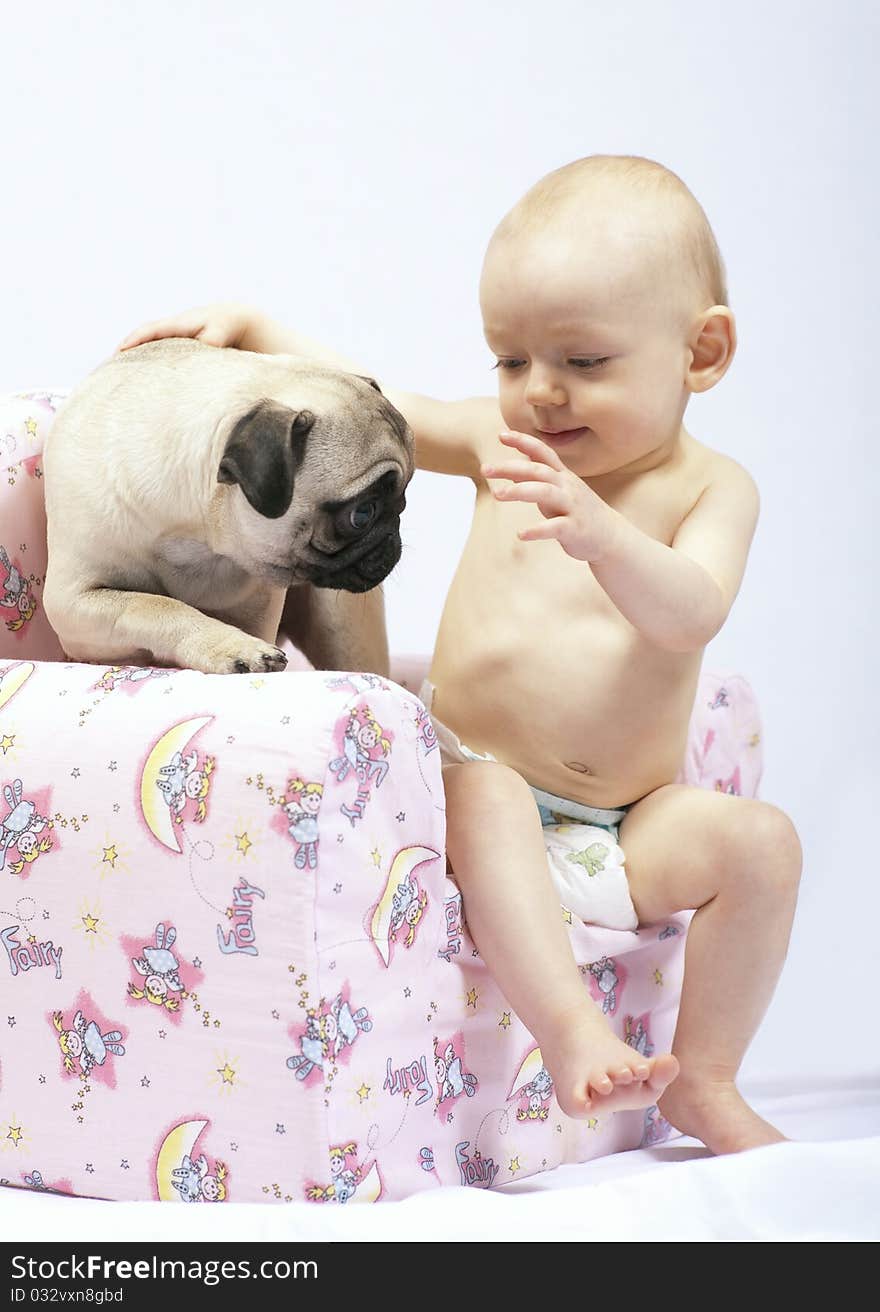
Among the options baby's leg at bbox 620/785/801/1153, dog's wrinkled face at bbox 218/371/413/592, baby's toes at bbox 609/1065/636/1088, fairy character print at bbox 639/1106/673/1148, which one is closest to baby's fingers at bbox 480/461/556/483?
dog's wrinkled face at bbox 218/371/413/592

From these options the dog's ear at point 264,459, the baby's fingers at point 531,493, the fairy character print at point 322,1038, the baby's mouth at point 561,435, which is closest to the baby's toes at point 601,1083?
the fairy character print at point 322,1038

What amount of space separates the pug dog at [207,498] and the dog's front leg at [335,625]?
219mm

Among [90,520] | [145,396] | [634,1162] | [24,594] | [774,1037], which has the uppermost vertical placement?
[145,396]

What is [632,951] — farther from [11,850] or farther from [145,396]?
[145,396]

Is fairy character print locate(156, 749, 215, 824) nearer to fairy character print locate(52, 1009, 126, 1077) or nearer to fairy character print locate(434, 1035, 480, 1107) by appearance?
fairy character print locate(52, 1009, 126, 1077)

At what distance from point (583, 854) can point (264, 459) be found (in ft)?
2.06

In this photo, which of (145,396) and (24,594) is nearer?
(145,396)

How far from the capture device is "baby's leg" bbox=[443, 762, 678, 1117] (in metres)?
1.58

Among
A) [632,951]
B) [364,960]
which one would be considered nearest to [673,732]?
[632,951]

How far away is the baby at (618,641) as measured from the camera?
1.77 metres

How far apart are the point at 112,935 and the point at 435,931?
331 mm

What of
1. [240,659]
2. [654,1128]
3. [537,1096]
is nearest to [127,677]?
[240,659]

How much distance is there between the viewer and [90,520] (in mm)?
1838

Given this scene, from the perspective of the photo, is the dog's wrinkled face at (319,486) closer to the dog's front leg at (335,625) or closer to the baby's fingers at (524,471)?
the baby's fingers at (524,471)
